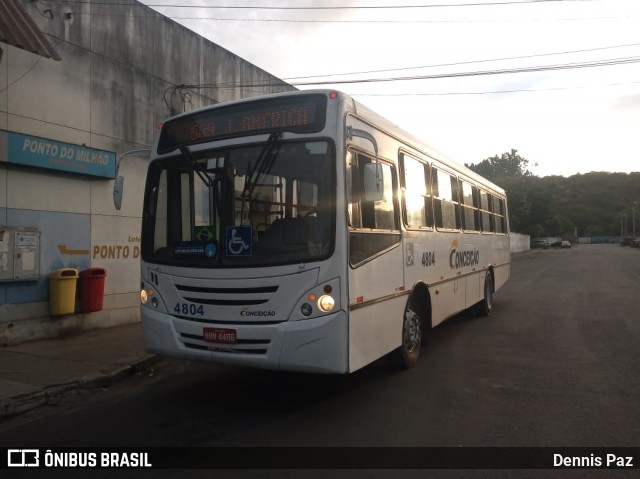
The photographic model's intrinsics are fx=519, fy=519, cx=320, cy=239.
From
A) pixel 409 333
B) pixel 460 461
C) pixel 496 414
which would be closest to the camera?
pixel 460 461

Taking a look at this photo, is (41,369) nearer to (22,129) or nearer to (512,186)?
(22,129)

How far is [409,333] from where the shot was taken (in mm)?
6789

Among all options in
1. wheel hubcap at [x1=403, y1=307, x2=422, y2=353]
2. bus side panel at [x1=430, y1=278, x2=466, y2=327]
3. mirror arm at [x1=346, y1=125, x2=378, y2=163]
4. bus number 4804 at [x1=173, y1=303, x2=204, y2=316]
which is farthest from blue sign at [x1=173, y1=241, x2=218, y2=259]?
bus side panel at [x1=430, y1=278, x2=466, y2=327]

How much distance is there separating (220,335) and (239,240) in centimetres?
97

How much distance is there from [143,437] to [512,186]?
7386 centimetres

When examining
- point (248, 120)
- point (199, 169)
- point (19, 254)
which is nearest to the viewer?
point (248, 120)

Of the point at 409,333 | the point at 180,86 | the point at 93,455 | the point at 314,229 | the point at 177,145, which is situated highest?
the point at 180,86

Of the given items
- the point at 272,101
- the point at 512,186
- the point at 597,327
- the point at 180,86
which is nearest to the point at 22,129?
the point at 180,86

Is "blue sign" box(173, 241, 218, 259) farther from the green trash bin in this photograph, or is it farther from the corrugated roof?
the green trash bin

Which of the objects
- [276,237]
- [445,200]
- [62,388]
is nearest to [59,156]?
[62,388]

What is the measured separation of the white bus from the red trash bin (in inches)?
170

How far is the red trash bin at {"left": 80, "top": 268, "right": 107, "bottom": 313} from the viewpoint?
959 cm

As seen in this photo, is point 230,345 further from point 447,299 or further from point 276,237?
point 447,299

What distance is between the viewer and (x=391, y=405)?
5508 mm
